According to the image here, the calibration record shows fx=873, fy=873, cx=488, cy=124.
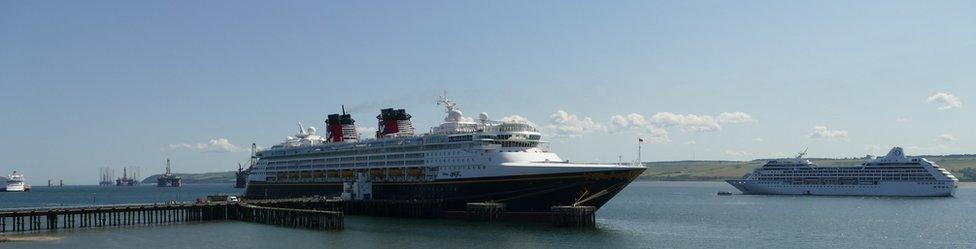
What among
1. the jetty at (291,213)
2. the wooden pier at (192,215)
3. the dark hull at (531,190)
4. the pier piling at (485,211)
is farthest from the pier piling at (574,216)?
the wooden pier at (192,215)

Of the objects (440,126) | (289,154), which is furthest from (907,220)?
(289,154)

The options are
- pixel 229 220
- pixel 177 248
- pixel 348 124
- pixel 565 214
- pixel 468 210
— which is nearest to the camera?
pixel 177 248

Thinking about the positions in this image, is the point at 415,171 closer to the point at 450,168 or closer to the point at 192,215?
the point at 450,168

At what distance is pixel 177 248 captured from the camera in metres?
55.4

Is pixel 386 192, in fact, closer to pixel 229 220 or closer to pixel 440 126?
pixel 440 126

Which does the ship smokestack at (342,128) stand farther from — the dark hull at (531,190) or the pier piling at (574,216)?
the pier piling at (574,216)

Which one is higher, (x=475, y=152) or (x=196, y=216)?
(x=475, y=152)

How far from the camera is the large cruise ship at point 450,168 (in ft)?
233

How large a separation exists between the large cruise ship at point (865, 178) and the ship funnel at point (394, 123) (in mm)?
81638

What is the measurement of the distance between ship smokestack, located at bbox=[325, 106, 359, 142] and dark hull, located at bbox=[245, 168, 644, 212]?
71.9 ft

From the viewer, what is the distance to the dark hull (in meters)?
70.2

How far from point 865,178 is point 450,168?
8934 cm

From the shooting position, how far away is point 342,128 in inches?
4035

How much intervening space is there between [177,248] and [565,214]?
28.8 metres
